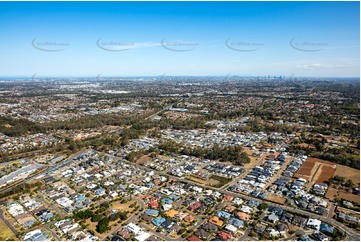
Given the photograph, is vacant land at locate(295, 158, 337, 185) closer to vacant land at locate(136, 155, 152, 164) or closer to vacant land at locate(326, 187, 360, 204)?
vacant land at locate(326, 187, 360, 204)

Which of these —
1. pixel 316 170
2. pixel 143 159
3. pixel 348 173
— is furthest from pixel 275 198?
pixel 143 159

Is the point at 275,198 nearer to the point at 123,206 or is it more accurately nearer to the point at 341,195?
the point at 341,195

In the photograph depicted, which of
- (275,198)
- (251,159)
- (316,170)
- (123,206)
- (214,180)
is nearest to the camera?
(123,206)

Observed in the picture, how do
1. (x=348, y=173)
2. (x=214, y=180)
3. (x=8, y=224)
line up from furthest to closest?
(x=348, y=173) → (x=214, y=180) → (x=8, y=224)

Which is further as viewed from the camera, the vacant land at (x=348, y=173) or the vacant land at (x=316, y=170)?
the vacant land at (x=316, y=170)

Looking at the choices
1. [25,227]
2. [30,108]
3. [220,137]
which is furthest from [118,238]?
[30,108]

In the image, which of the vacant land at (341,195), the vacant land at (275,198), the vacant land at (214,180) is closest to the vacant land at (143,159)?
the vacant land at (214,180)

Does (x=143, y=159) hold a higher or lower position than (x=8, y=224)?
higher

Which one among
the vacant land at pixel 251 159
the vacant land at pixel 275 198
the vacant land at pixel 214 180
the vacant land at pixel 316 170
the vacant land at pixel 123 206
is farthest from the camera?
the vacant land at pixel 251 159

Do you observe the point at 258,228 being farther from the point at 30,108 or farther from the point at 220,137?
the point at 30,108

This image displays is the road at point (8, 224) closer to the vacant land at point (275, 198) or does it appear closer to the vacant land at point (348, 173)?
the vacant land at point (275, 198)

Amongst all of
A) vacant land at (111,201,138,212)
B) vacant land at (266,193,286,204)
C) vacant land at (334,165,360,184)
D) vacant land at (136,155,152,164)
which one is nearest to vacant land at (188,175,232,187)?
vacant land at (266,193,286,204)

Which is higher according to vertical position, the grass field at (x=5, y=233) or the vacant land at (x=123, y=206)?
the vacant land at (x=123, y=206)
